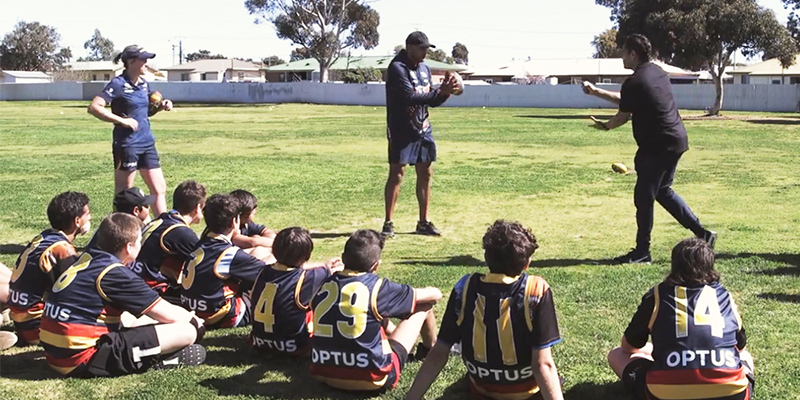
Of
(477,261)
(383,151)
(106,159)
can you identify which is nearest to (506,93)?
(383,151)

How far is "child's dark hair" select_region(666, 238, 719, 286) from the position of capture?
13.4 feet

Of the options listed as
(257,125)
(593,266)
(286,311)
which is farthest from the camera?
(257,125)

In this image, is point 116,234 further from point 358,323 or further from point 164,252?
point 358,323

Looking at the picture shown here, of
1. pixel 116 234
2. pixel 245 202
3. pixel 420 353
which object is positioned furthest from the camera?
pixel 245 202

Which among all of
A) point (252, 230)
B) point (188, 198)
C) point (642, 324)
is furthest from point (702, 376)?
point (252, 230)

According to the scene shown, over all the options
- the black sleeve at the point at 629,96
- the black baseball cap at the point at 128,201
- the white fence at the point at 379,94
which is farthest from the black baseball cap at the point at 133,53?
the white fence at the point at 379,94

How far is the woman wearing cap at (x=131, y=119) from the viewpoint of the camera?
8602 mm

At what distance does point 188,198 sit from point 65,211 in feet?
3.06

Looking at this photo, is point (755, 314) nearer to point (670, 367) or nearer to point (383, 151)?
point (670, 367)

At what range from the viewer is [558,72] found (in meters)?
90.9

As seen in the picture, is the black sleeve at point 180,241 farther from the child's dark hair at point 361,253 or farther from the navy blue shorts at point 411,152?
the navy blue shorts at point 411,152

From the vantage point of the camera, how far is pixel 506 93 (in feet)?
172

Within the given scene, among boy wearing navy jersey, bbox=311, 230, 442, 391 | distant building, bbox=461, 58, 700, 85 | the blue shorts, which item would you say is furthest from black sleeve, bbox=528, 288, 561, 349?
distant building, bbox=461, 58, 700, 85

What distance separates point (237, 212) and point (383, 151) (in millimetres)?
14154
